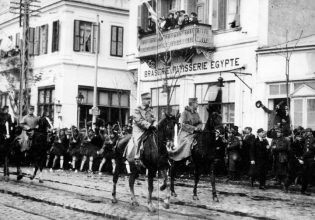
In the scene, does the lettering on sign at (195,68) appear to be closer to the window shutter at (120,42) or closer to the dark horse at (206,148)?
A: the window shutter at (120,42)

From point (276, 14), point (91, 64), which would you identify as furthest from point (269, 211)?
point (91, 64)

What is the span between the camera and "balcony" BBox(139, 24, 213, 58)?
29.0m

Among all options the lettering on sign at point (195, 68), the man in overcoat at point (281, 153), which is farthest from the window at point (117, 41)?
the man in overcoat at point (281, 153)

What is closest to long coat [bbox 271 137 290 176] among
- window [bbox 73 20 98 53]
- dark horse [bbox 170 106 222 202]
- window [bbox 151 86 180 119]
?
dark horse [bbox 170 106 222 202]

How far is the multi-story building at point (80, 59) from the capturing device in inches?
1603

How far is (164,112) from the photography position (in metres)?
13.7

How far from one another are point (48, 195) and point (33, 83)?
1131 inches

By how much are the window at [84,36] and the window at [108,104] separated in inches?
106

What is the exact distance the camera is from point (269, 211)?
13.4m

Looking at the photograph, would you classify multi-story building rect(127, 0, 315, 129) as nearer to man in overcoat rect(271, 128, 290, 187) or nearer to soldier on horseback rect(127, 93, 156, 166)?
man in overcoat rect(271, 128, 290, 187)

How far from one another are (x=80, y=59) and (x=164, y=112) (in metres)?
28.2

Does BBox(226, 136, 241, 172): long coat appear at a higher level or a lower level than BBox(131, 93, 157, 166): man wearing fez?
lower

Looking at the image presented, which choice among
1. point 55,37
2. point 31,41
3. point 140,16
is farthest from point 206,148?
point 31,41

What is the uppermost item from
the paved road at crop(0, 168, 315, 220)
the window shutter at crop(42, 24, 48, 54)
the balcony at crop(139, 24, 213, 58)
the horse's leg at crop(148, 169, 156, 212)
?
the window shutter at crop(42, 24, 48, 54)
